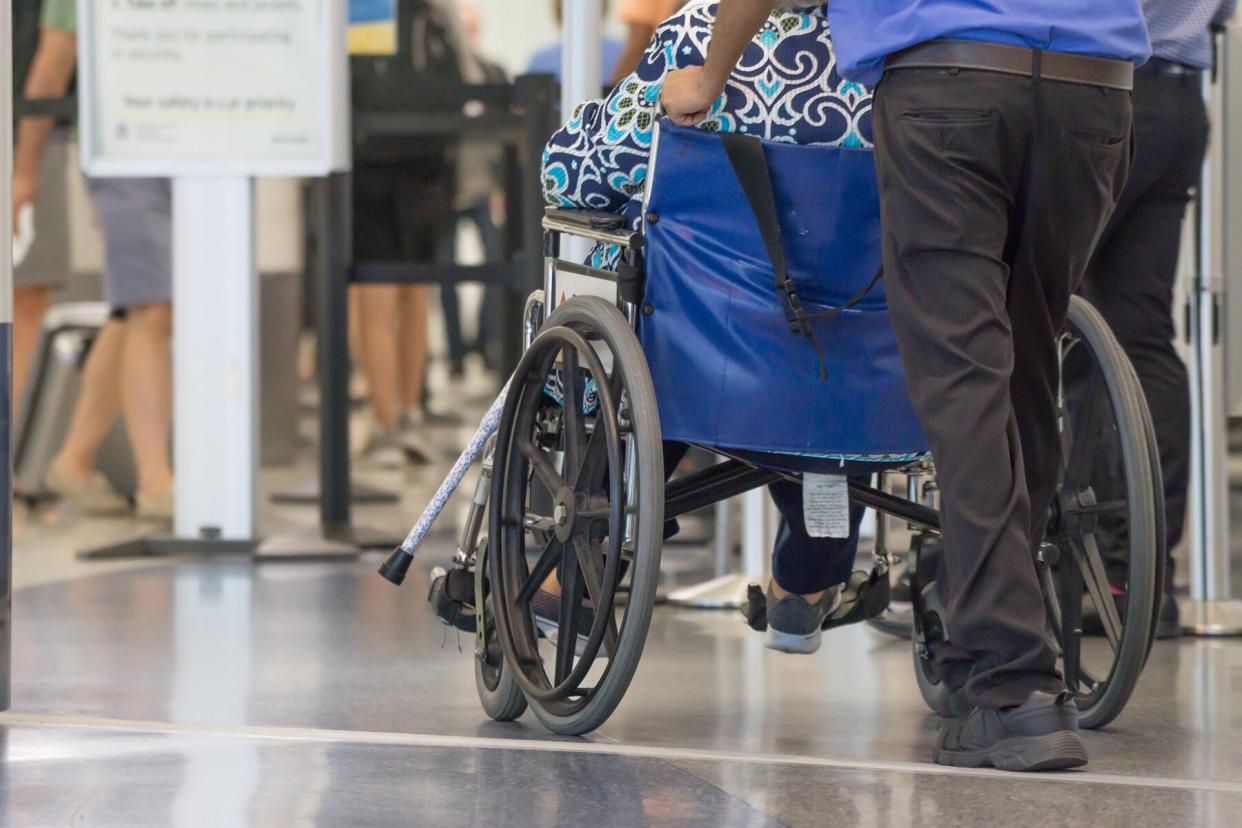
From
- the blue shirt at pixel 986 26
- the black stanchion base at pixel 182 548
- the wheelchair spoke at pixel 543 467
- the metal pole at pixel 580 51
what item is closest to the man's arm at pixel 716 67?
the blue shirt at pixel 986 26

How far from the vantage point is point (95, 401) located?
5.47m

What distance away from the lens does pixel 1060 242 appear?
2.33 metres

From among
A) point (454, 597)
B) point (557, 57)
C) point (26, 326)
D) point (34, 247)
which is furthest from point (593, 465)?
point (557, 57)

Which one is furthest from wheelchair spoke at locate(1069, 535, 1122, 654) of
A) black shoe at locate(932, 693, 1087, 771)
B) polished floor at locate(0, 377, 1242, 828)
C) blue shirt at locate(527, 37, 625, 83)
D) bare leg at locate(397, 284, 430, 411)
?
bare leg at locate(397, 284, 430, 411)

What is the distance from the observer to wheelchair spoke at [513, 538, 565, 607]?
8.32 ft

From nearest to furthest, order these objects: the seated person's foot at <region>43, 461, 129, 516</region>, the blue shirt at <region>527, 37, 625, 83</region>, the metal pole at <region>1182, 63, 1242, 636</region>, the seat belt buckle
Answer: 1. the seat belt buckle
2. the metal pole at <region>1182, 63, 1242, 636</region>
3. the seated person's foot at <region>43, 461, 129, 516</region>
4. the blue shirt at <region>527, 37, 625, 83</region>

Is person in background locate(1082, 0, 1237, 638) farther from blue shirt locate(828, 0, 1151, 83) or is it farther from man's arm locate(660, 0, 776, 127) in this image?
man's arm locate(660, 0, 776, 127)

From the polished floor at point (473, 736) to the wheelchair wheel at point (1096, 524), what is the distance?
10 cm

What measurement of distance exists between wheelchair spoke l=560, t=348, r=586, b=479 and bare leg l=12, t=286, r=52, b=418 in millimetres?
3660

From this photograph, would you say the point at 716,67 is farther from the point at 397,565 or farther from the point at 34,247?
the point at 34,247

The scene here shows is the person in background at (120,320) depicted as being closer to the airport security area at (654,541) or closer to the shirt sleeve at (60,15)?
the shirt sleeve at (60,15)

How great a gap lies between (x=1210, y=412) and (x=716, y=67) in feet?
5.62

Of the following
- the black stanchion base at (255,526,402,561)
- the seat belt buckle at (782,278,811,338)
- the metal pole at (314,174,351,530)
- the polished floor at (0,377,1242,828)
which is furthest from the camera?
the metal pole at (314,174,351,530)

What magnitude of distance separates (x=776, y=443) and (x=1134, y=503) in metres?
0.45
